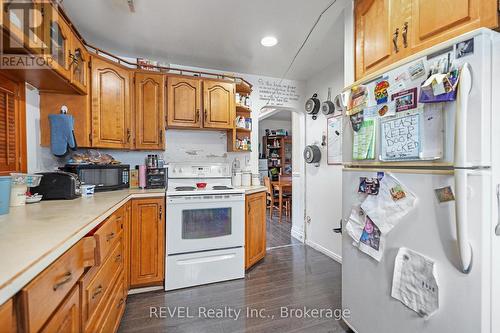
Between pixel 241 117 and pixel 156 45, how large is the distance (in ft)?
3.88

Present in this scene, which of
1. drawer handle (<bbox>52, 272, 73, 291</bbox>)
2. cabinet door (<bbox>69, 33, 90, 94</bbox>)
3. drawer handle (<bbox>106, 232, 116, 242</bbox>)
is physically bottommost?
drawer handle (<bbox>106, 232, 116, 242</bbox>)

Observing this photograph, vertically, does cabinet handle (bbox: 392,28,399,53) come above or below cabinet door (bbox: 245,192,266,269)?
above

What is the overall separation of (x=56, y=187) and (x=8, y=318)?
4.56ft

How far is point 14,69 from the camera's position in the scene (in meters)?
1.54

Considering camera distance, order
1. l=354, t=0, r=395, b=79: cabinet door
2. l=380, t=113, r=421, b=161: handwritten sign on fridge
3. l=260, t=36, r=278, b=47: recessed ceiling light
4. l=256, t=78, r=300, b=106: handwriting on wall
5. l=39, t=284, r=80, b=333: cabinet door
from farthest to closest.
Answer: l=256, t=78, r=300, b=106: handwriting on wall → l=260, t=36, r=278, b=47: recessed ceiling light → l=354, t=0, r=395, b=79: cabinet door → l=380, t=113, r=421, b=161: handwritten sign on fridge → l=39, t=284, r=80, b=333: cabinet door

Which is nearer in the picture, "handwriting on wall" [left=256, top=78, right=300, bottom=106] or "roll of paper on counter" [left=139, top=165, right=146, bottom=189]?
"roll of paper on counter" [left=139, top=165, right=146, bottom=189]

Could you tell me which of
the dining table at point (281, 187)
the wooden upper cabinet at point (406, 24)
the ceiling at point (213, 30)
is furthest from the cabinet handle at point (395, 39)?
the dining table at point (281, 187)

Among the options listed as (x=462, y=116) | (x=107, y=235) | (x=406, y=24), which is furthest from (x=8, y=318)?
(x=406, y=24)

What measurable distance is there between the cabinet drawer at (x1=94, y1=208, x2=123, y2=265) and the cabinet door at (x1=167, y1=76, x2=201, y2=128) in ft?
3.98

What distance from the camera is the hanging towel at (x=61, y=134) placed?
6.43 feet

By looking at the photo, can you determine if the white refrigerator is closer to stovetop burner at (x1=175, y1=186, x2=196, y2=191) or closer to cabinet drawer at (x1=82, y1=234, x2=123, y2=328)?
cabinet drawer at (x1=82, y1=234, x2=123, y2=328)

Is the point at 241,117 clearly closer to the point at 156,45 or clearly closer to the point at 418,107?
the point at 156,45

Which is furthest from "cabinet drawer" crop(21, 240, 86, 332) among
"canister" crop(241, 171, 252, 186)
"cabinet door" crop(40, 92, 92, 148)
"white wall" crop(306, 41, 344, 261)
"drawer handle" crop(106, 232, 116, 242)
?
"white wall" crop(306, 41, 344, 261)

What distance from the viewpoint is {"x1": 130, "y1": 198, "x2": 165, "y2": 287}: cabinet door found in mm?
2018
